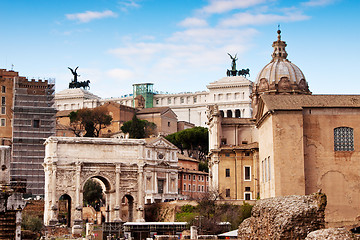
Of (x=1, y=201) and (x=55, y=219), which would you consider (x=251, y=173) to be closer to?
(x=55, y=219)

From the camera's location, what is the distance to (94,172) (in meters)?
57.0

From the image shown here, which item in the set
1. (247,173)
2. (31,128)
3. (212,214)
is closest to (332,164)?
(212,214)

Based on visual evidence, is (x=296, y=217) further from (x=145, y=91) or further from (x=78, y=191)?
(x=145, y=91)

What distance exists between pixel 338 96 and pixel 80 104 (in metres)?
99.9

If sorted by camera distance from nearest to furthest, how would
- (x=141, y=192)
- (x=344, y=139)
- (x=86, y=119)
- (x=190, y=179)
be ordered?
1. (x=344, y=139)
2. (x=141, y=192)
3. (x=190, y=179)
4. (x=86, y=119)

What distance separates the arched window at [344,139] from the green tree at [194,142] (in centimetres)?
5367

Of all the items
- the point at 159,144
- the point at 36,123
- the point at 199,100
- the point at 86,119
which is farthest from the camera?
the point at 199,100

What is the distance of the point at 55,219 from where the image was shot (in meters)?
54.3

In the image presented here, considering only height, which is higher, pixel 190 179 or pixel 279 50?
pixel 279 50

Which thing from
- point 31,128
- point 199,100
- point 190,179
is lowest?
point 190,179

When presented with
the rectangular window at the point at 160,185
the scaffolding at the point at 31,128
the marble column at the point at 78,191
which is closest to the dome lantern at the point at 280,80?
the rectangular window at the point at 160,185

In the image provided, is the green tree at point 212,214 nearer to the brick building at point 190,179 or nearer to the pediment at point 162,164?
the pediment at point 162,164

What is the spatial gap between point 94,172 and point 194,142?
119 feet

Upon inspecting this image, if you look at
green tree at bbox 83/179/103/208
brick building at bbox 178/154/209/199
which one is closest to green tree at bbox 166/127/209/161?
brick building at bbox 178/154/209/199
